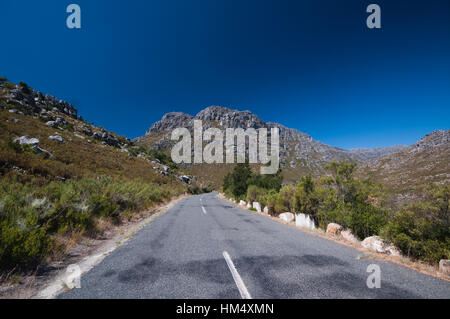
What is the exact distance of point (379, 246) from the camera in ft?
16.3

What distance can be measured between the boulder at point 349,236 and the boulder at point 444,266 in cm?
218

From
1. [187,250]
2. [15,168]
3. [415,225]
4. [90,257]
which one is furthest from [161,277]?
[15,168]

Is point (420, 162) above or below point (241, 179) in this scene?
above

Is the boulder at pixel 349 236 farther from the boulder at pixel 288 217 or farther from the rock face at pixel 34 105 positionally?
the rock face at pixel 34 105

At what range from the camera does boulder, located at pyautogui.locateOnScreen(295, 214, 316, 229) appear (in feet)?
27.1

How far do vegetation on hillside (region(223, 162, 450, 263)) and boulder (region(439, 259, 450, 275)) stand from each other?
0.26 meters

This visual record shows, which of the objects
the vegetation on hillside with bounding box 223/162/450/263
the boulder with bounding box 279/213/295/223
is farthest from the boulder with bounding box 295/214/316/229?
the boulder with bounding box 279/213/295/223

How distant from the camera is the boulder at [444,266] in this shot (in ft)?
11.7

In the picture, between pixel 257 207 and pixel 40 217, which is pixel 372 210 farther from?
pixel 40 217

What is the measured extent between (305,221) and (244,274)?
640 centimetres

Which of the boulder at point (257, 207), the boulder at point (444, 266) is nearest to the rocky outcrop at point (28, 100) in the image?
the boulder at point (257, 207)

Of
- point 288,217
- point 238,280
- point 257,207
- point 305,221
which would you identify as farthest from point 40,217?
point 257,207

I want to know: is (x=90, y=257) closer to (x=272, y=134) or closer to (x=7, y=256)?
(x=7, y=256)

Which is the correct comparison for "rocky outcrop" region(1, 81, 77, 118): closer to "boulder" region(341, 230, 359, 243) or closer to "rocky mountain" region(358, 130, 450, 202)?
"boulder" region(341, 230, 359, 243)
